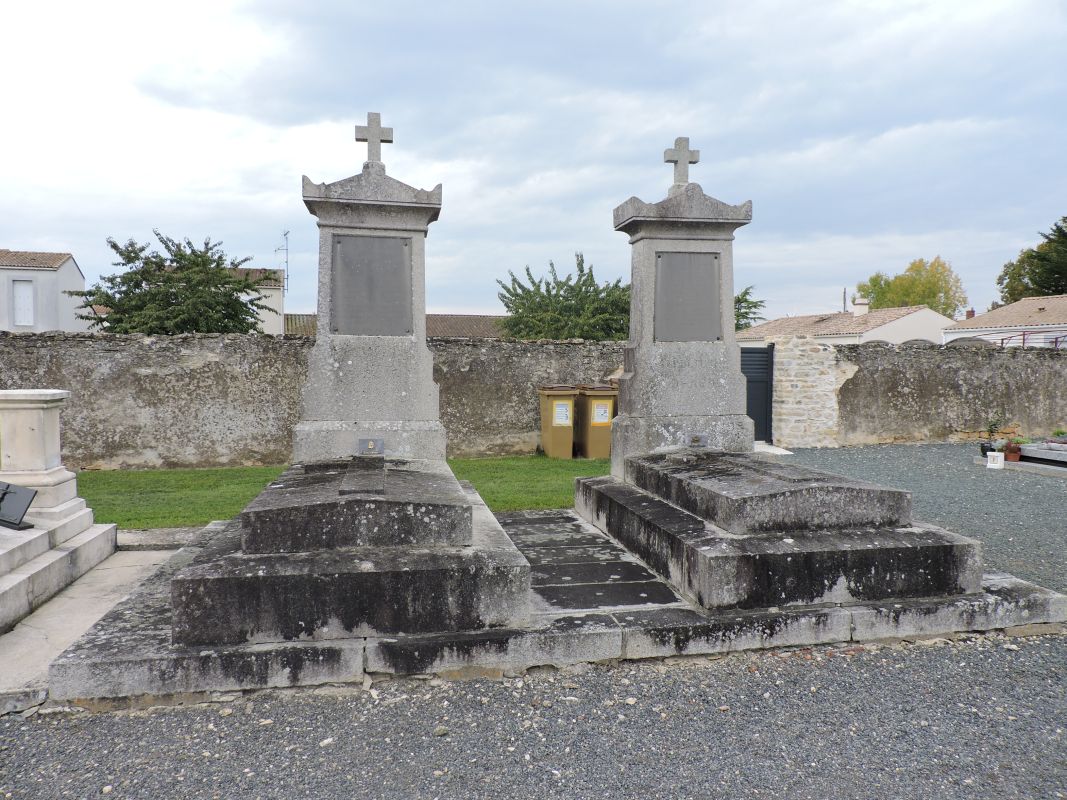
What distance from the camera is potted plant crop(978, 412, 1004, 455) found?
1038cm

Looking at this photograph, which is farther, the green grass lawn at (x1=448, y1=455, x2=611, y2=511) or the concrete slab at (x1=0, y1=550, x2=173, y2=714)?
the green grass lawn at (x1=448, y1=455, x2=611, y2=511)

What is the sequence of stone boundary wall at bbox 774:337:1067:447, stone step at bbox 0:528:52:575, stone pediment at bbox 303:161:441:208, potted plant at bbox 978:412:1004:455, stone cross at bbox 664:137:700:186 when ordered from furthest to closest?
1. stone boundary wall at bbox 774:337:1067:447
2. potted plant at bbox 978:412:1004:455
3. stone cross at bbox 664:137:700:186
4. stone pediment at bbox 303:161:441:208
5. stone step at bbox 0:528:52:575

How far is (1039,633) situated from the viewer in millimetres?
3594

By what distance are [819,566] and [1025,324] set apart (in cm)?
2793

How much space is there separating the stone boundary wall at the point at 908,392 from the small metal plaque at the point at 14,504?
35.5 ft

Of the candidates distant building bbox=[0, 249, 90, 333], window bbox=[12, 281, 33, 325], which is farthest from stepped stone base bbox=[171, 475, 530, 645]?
window bbox=[12, 281, 33, 325]

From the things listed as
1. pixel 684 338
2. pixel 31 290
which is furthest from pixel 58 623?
pixel 31 290

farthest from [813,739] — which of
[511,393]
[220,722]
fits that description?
[511,393]

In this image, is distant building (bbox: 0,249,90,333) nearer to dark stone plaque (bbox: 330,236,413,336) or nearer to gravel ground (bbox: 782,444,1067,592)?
dark stone plaque (bbox: 330,236,413,336)

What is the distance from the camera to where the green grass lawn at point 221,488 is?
6496 mm

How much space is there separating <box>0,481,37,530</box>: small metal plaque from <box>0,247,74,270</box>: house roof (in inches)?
1148

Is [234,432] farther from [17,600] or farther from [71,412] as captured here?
[17,600]

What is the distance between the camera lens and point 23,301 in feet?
92.2

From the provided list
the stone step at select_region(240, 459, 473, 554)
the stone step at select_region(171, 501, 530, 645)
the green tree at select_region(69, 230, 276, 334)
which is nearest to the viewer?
the stone step at select_region(171, 501, 530, 645)
